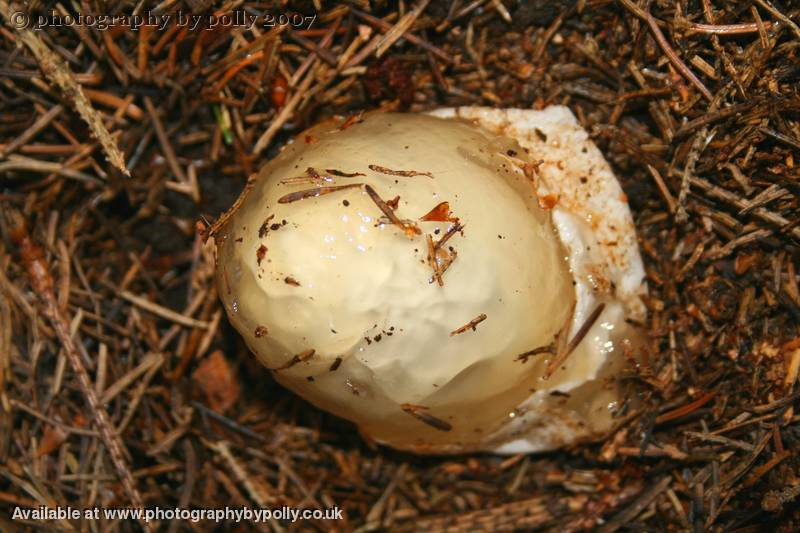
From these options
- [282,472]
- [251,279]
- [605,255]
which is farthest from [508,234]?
[282,472]

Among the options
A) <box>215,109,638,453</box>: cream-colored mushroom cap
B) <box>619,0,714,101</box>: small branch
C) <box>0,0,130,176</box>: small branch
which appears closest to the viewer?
<box>215,109,638,453</box>: cream-colored mushroom cap

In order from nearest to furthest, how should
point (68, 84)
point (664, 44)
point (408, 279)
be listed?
point (408, 279) < point (664, 44) < point (68, 84)

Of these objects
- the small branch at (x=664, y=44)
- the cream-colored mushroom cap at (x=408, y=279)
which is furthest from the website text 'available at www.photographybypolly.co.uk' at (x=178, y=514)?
the small branch at (x=664, y=44)

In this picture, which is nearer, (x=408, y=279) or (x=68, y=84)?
(x=408, y=279)

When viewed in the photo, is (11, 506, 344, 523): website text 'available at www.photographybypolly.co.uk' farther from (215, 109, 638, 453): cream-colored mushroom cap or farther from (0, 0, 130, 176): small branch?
(0, 0, 130, 176): small branch

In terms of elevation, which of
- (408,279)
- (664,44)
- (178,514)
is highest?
(664,44)

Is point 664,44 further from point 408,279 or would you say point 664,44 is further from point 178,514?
point 178,514

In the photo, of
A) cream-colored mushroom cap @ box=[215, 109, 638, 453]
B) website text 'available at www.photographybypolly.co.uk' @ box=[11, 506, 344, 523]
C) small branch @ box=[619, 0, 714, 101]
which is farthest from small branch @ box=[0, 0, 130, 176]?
small branch @ box=[619, 0, 714, 101]

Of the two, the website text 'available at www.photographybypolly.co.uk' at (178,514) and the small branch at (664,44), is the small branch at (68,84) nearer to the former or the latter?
the website text 'available at www.photographybypolly.co.uk' at (178,514)

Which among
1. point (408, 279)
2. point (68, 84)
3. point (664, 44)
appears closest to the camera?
point (408, 279)

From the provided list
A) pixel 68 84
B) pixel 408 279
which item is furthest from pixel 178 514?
pixel 68 84
